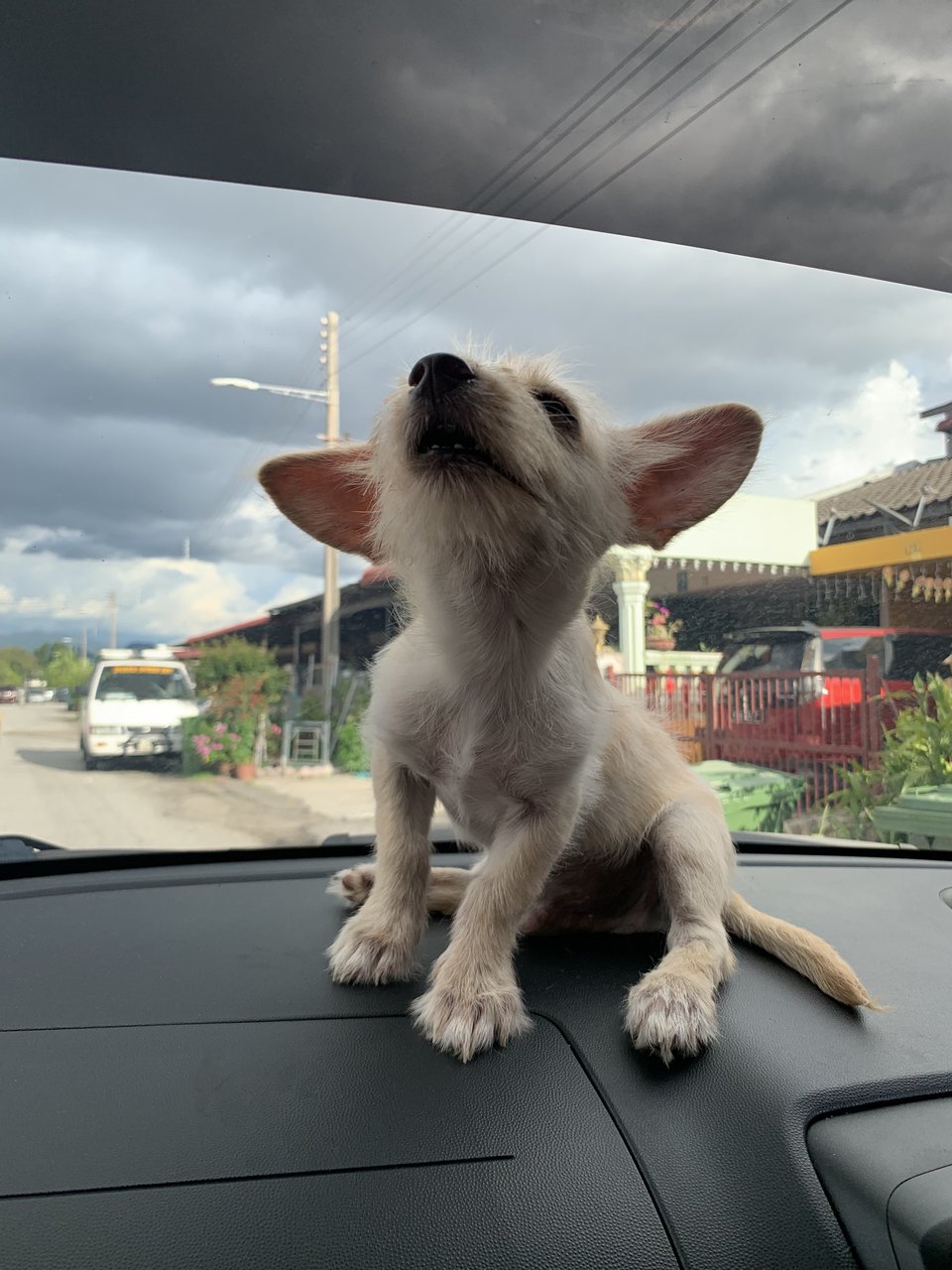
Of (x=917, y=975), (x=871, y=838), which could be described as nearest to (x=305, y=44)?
(x=917, y=975)

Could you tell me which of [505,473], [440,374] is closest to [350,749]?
[505,473]

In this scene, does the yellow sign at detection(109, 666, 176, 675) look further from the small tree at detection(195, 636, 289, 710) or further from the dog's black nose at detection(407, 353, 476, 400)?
the dog's black nose at detection(407, 353, 476, 400)

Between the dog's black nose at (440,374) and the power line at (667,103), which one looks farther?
the power line at (667,103)

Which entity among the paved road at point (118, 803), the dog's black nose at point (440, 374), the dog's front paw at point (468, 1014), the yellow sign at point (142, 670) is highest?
the dog's black nose at point (440, 374)

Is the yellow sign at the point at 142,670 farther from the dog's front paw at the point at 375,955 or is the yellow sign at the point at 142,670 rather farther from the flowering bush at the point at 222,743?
the dog's front paw at the point at 375,955

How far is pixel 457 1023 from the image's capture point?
5.29ft

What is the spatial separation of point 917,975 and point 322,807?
1.93 m

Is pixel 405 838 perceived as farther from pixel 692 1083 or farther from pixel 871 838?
pixel 871 838

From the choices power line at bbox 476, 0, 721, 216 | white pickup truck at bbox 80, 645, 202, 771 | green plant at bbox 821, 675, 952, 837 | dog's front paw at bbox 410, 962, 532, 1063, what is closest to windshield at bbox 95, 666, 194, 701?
white pickup truck at bbox 80, 645, 202, 771

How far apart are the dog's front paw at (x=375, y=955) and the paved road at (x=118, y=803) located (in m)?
1.18

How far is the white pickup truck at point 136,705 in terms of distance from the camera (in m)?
2.87

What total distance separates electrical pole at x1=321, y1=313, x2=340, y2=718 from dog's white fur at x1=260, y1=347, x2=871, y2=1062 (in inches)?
9.7

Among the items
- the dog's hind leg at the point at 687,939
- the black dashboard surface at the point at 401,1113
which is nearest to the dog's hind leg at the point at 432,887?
the black dashboard surface at the point at 401,1113

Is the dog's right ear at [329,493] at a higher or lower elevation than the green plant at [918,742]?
higher
